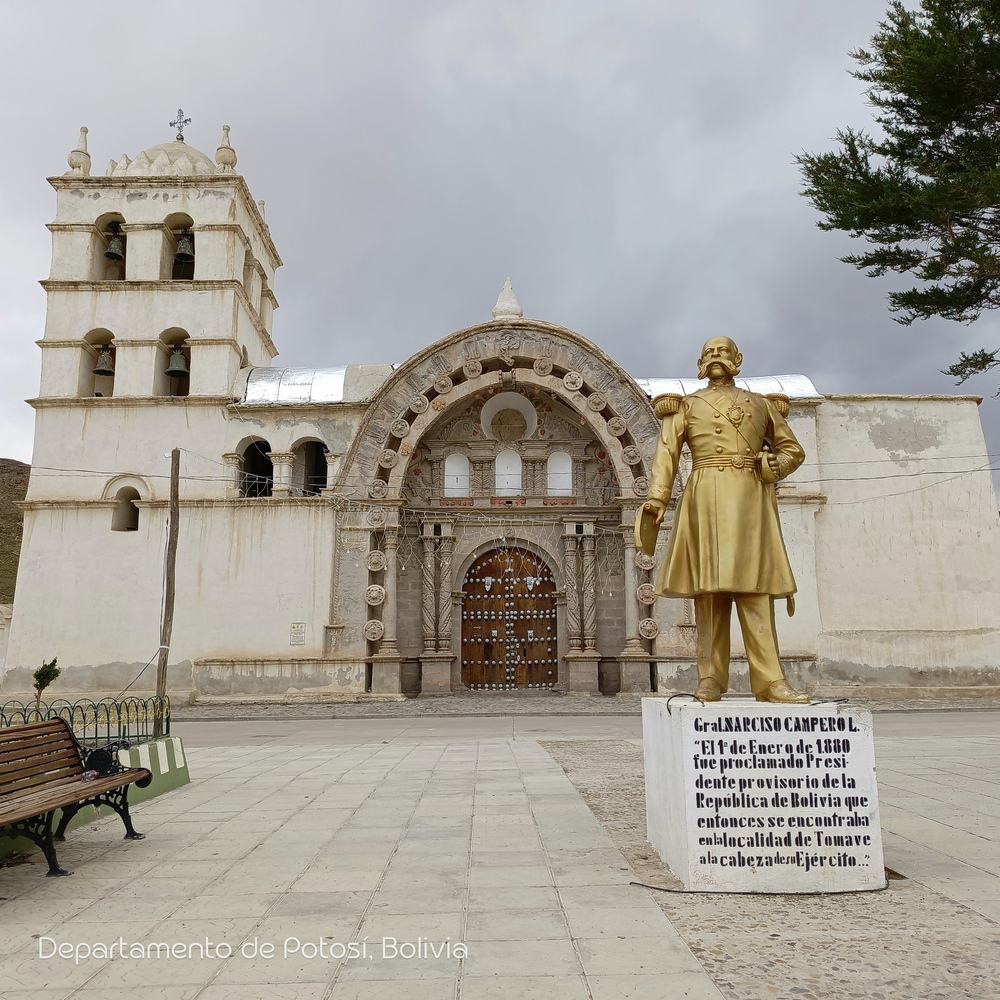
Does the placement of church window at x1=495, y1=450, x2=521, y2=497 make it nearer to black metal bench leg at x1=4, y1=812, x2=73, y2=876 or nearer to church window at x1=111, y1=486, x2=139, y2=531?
church window at x1=111, y1=486, x2=139, y2=531

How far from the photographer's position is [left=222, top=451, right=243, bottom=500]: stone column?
20.7 metres

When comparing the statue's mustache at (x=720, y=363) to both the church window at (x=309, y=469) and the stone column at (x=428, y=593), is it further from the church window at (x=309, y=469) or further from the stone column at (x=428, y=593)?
the church window at (x=309, y=469)

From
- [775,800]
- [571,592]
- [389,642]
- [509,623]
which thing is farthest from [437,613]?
[775,800]

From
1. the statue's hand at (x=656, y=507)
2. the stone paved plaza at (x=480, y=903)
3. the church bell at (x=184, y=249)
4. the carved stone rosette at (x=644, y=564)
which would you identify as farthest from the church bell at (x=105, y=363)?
the statue's hand at (x=656, y=507)

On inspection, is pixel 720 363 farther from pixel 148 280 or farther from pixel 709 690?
pixel 148 280

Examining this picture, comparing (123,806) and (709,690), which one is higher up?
(709,690)

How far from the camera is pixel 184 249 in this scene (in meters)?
23.6

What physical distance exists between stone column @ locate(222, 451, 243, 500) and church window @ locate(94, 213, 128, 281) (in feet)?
22.1

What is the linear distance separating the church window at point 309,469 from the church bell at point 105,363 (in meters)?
5.72

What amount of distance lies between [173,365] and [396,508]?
24.3 feet

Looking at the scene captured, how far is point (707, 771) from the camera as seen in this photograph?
5.07m

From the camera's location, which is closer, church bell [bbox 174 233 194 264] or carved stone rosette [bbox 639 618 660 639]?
carved stone rosette [bbox 639 618 660 639]

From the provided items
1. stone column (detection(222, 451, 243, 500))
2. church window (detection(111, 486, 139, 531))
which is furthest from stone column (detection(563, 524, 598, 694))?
church window (detection(111, 486, 139, 531))

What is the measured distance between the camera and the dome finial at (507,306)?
22.6m
